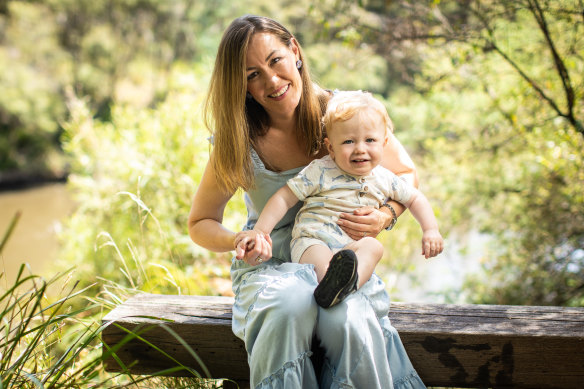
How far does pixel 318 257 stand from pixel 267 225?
0.23 metres

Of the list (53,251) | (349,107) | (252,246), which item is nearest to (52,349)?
(252,246)

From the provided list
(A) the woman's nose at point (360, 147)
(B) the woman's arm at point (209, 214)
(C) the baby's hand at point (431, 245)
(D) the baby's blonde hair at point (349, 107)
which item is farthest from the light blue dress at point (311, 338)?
(D) the baby's blonde hair at point (349, 107)

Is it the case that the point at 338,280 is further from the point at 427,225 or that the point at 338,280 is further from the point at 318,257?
the point at 427,225

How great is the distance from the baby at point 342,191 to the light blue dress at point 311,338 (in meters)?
0.15

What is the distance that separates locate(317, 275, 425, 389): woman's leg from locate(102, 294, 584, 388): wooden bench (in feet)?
0.41

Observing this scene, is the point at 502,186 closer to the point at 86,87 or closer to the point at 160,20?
the point at 86,87

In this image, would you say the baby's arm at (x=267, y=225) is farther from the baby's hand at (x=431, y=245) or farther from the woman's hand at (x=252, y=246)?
the baby's hand at (x=431, y=245)

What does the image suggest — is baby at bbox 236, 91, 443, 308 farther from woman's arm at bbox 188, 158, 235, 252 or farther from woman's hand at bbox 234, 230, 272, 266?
woman's arm at bbox 188, 158, 235, 252

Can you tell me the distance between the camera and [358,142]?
1.88 m

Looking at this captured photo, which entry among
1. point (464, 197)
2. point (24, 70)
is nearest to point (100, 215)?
point (464, 197)

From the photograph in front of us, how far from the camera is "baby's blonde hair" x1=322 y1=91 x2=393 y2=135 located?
188cm

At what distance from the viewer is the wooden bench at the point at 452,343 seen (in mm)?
1727

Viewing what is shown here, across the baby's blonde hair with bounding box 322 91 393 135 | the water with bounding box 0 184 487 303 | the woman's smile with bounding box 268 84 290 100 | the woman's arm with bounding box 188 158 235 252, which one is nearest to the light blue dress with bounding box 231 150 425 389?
the woman's arm with bounding box 188 158 235 252

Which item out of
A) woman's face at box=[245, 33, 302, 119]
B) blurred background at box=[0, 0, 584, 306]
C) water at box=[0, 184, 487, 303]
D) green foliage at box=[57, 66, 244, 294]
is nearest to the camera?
woman's face at box=[245, 33, 302, 119]
